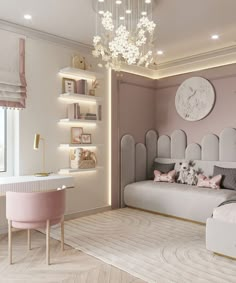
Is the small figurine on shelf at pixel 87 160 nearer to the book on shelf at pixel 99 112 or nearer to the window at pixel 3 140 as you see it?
the book on shelf at pixel 99 112

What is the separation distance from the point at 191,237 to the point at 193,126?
7.17ft

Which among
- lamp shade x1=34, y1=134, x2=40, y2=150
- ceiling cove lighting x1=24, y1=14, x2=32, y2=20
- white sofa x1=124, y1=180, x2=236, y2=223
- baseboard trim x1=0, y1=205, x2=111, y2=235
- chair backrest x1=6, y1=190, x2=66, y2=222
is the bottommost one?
baseboard trim x1=0, y1=205, x2=111, y2=235

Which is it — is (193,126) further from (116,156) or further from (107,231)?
(107,231)

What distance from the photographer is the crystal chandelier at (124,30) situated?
108 inches

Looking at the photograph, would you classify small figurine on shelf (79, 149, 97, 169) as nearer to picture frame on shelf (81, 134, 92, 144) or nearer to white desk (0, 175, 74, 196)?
picture frame on shelf (81, 134, 92, 144)

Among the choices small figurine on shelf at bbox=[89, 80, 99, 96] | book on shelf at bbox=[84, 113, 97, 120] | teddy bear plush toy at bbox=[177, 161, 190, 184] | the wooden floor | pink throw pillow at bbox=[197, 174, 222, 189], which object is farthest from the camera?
teddy bear plush toy at bbox=[177, 161, 190, 184]

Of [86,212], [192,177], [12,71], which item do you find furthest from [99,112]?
[192,177]

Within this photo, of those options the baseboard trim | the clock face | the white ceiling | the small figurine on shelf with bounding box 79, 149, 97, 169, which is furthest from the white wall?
the clock face

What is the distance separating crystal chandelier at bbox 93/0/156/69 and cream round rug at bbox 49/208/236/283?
6.31ft

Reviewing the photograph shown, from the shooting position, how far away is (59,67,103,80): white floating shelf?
166 inches

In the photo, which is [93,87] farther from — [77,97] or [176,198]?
[176,198]

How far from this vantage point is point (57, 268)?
8.86 feet

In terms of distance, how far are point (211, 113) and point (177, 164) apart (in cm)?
104

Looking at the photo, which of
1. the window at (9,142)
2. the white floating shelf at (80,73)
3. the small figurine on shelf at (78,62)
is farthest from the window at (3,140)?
the small figurine on shelf at (78,62)
